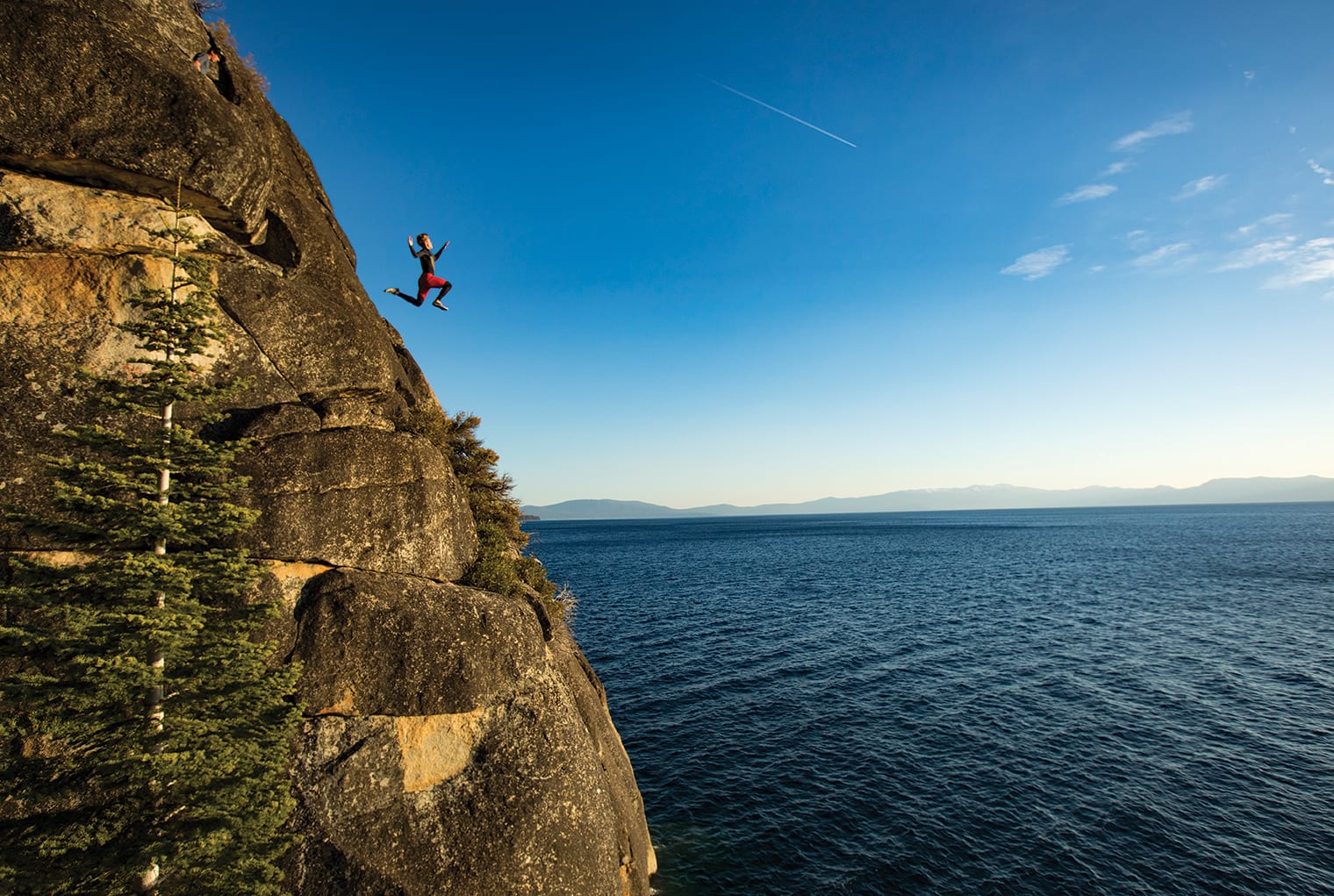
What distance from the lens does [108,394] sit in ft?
37.1

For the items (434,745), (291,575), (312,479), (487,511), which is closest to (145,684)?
(291,575)

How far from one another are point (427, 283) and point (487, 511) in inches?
345

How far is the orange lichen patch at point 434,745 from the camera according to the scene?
580 inches

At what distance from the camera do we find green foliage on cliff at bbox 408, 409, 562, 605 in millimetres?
18562

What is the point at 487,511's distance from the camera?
22734 mm

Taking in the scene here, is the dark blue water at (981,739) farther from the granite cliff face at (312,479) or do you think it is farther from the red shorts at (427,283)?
the red shorts at (427,283)

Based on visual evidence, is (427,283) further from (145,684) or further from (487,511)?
(145,684)

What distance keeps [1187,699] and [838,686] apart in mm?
19958

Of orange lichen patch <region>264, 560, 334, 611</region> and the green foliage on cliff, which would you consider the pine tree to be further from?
the green foliage on cliff

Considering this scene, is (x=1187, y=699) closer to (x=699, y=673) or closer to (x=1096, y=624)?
(x=1096, y=624)

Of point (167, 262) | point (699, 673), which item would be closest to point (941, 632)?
point (699, 673)

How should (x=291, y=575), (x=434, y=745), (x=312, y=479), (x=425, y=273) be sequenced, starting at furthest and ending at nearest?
(x=425, y=273)
(x=312, y=479)
(x=434, y=745)
(x=291, y=575)

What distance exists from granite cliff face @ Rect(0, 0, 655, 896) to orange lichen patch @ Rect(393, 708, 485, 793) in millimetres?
48

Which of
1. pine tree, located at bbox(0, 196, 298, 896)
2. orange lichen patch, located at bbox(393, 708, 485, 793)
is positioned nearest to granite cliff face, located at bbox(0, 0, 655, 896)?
orange lichen patch, located at bbox(393, 708, 485, 793)
